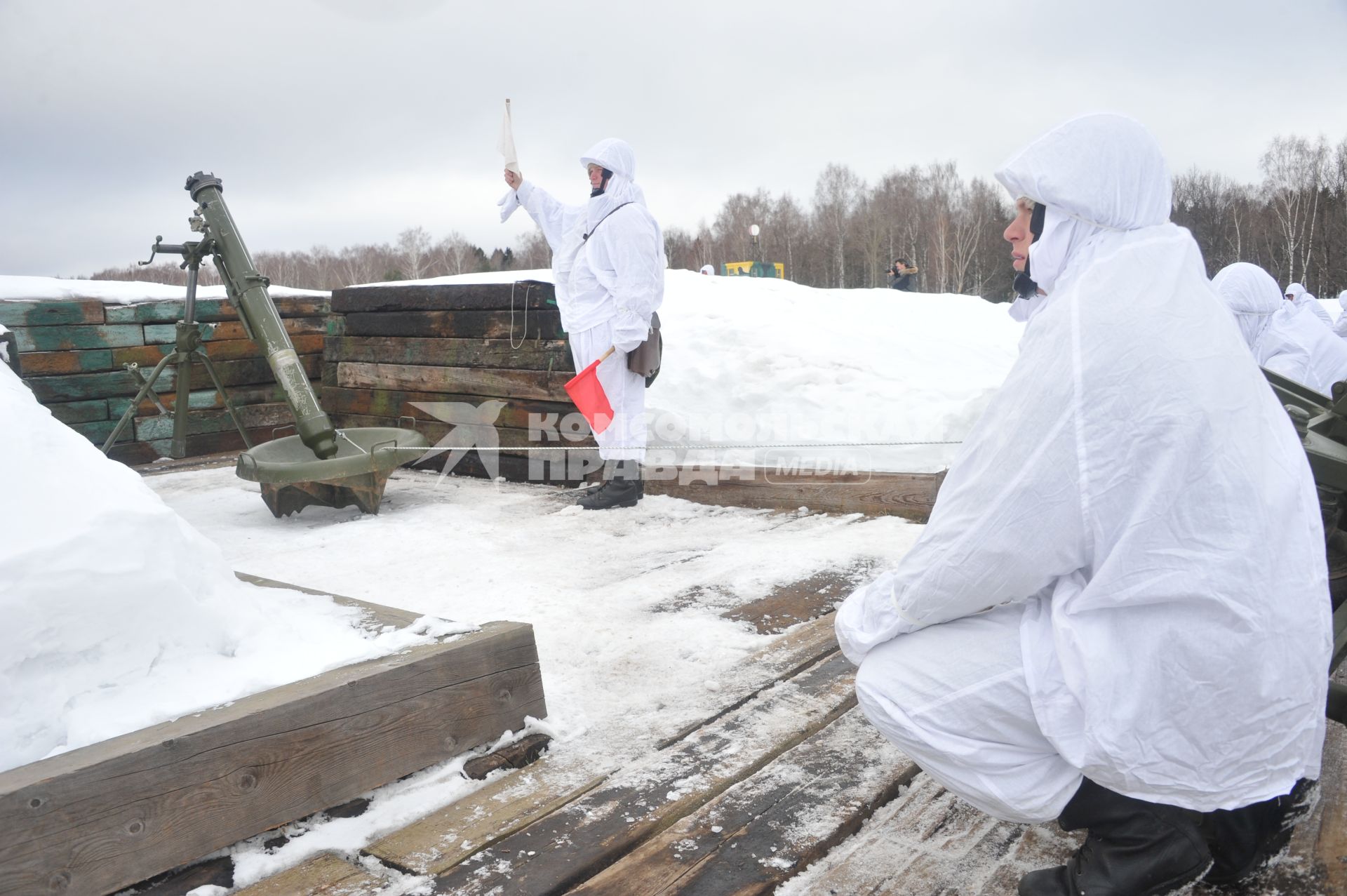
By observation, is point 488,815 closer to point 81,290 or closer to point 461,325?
point 461,325

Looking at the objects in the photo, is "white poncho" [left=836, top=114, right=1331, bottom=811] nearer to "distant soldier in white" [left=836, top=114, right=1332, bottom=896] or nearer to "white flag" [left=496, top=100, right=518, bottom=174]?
"distant soldier in white" [left=836, top=114, right=1332, bottom=896]

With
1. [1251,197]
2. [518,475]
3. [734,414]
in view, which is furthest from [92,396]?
[1251,197]

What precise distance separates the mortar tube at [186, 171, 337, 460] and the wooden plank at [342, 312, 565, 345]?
55.1 inches

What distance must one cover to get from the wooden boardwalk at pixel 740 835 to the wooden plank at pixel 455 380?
3.88m

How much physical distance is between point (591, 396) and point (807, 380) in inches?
127

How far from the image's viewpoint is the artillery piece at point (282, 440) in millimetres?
5168

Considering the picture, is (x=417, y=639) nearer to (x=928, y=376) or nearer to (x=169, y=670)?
(x=169, y=670)

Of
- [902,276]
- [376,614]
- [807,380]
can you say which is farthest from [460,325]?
[902,276]

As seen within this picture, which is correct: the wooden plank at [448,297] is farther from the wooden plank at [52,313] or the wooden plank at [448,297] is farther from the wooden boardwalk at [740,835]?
the wooden boardwalk at [740,835]

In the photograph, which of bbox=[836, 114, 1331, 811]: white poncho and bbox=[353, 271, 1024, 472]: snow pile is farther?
bbox=[353, 271, 1024, 472]: snow pile

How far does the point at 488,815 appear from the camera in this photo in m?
2.19

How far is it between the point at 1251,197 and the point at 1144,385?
46036 millimetres

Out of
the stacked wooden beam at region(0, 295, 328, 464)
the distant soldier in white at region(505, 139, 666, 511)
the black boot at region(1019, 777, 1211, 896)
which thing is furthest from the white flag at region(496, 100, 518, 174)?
the black boot at region(1019, 777, 1211, 896)

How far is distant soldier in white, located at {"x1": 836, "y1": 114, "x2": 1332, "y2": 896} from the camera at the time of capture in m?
1.63
